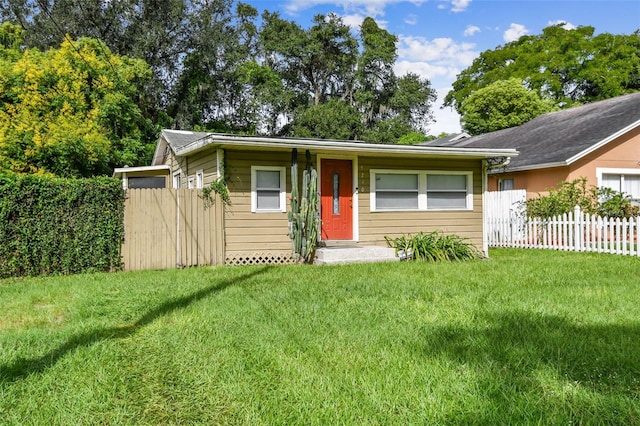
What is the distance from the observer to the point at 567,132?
17156mm

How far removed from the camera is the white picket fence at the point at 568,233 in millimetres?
10421

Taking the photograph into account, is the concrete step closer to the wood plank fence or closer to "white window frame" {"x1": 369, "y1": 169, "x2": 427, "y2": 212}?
"white window frame" {"x1": 369, "y1": 169, "x2": 427, "y2": 212}

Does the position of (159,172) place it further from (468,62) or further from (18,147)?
(468,62)

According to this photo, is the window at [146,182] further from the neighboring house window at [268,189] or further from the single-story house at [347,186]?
the neighboring house window at [268,189]

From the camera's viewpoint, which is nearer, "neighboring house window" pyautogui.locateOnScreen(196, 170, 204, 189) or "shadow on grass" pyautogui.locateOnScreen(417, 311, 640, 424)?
"shadow on grass" pyautogui.locateOnScreen(417, 311, 640, 424)

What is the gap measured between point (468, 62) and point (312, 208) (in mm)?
35015

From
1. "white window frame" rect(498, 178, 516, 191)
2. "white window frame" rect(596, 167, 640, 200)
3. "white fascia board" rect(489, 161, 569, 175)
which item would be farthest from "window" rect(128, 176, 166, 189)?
"white window frame" rect(596, 167, 640, 200)

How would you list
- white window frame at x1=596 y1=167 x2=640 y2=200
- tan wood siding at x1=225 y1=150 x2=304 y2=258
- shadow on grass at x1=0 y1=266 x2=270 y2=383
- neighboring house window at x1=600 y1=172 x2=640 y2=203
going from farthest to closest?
neighboring house window at x1=600 y1=172 x2=640 y2=203, white window frame at x1=596 y1=167 x2=640 y2=200, tan wood siding at x1=225 y1=150 x2=304 y2=258, shadow on grass at x1=0 y1=266 x2=270 y2=383

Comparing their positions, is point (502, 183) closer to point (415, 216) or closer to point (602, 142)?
point (602, 142)

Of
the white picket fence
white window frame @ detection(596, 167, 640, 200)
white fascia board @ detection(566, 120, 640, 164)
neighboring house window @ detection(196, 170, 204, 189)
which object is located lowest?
the white picket fence

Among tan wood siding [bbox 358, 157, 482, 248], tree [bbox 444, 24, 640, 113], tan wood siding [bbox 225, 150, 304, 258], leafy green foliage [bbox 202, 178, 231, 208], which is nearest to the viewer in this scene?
leafy green foliage [bbox 202, 178, 231, 208]

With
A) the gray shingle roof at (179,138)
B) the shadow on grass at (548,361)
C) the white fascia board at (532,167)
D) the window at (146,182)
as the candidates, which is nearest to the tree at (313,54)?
the window at (146,182)

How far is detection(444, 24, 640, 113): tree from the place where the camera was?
103ft

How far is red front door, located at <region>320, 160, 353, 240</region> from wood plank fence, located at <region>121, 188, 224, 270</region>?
8.17ft
